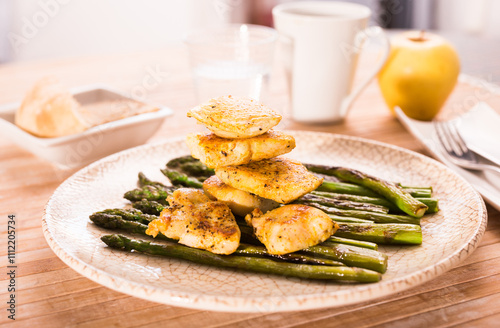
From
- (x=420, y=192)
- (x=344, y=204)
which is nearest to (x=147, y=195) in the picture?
(x=344, y=204)

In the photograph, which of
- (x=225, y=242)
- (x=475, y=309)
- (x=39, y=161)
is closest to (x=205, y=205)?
(x=225, y=242)

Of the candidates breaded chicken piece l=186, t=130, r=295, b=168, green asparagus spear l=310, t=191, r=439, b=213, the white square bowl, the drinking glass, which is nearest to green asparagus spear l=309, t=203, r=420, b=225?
green asparagus spear l=310, t=191, r=439, b=213

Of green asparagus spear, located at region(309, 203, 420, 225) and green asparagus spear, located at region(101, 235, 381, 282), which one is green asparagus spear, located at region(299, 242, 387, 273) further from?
green asparagus spear, located at region(309, 203, 420, 225)

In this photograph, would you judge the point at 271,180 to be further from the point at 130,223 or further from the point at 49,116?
the point at 49,116

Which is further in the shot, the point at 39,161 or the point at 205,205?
the point at 39,161

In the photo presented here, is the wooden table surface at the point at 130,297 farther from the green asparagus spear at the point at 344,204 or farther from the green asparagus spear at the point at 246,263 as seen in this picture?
the green asparagus spear at the point at 344,204

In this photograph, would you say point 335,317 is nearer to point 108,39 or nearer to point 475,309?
point 475,309
